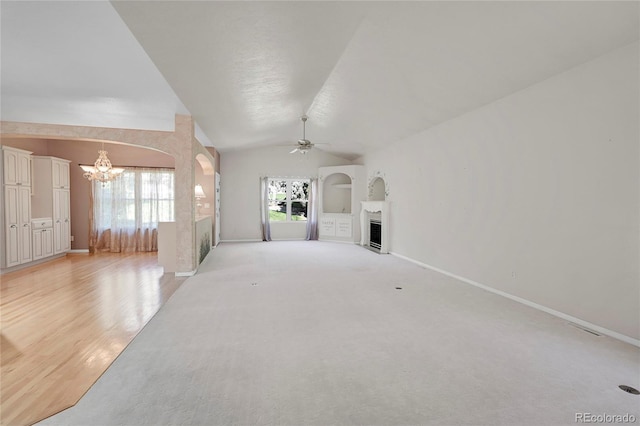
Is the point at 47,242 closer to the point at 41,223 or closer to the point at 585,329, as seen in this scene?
the point at 41,223

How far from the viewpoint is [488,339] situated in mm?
2895

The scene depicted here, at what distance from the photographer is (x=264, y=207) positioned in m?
9.93

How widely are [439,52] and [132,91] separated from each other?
3790 mm

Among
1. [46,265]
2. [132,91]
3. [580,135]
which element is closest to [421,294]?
[580,135]

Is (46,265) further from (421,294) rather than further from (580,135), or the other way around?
(580,135)

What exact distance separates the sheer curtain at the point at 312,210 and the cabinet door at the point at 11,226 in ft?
22.8

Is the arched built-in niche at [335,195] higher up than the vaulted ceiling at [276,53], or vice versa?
the vaulted ceiling at [276,53]

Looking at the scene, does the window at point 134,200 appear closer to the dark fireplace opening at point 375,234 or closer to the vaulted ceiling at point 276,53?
the vaulted ceiling at point 276,53

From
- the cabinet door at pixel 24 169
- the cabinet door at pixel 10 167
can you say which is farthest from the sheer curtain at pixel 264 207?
the cabinet door at pixel 10 167

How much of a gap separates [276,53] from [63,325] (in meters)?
3.71

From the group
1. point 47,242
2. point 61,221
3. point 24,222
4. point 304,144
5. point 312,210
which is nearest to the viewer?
point 24,222

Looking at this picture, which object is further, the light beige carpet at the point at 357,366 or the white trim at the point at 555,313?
the white trim at the point at 555,313

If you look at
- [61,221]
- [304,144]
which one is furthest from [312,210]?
[61,221]

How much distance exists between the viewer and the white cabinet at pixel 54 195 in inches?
260
